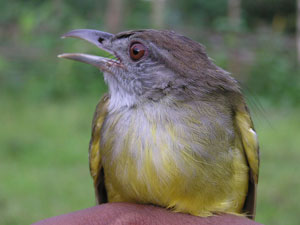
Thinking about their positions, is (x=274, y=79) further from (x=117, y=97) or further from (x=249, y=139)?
(x=117, y=97)

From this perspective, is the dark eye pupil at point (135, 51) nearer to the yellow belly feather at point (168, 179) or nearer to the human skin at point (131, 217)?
the yellow belly feather at point (168, 179)

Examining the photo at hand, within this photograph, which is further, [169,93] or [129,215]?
[169,93]

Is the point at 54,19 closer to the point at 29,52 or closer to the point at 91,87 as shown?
the point at 91,87

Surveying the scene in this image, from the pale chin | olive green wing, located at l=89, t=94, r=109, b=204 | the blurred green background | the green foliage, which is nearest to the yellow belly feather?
the pale chin

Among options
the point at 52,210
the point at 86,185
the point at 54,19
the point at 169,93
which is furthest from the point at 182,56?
the point at 86,185

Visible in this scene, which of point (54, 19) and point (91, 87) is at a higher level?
point (54, 19)

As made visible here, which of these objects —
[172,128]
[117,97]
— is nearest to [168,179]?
[172,128]

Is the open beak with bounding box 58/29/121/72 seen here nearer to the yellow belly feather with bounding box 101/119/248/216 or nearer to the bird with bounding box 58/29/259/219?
the bird with bounding box 58/29/259/219
